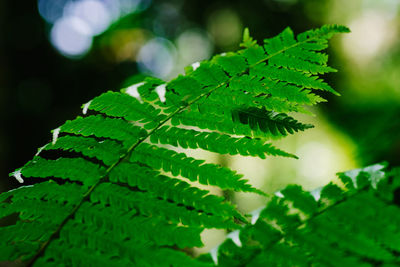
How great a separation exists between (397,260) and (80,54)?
685 cm

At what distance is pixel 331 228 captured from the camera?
20.4 inches

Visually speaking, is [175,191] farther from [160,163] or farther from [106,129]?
[106,129]

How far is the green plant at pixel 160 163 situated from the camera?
1.93 ft

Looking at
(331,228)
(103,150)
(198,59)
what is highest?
(198,59)

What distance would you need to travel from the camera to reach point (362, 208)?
497mm

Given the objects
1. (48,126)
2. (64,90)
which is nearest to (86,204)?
(48,126)

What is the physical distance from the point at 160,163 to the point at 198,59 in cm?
540

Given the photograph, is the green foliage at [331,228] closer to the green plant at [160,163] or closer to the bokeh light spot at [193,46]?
the green plant at [160,163]

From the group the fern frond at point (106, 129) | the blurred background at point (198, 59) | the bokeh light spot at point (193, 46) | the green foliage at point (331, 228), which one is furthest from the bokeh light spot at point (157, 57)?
the green foliage at point (331, 228)

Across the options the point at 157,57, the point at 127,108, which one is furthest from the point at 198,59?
the point at 127,108

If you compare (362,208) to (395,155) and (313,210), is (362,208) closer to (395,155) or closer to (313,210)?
(313,210)

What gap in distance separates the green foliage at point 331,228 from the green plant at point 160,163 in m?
0.08

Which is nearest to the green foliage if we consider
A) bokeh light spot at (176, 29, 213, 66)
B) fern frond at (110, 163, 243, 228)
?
fern frond at (110, 163, 243, 228)

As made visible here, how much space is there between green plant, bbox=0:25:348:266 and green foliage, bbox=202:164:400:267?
8 cm
